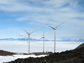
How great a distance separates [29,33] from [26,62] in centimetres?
4587

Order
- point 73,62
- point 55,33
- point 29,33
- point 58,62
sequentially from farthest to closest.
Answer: point 29,33, point 55,33, point 58,62, point 73,62

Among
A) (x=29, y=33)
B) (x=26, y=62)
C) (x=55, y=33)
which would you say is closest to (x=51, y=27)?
(x=55, y=33)

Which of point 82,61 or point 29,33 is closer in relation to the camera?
point 82,61

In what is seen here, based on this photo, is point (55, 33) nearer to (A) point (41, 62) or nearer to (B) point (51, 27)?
(B) point (51, 27)

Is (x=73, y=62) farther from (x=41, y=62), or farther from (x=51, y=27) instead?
(x=51, y=27)

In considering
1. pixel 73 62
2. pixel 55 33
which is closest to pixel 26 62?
pixel 73 62

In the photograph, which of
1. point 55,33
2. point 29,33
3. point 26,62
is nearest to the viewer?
point 26,62

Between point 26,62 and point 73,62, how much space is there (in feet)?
26.9

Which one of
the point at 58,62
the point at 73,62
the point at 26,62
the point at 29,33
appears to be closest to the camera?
the point at 73,62

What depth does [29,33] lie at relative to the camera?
228 feet

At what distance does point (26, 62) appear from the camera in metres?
24.0

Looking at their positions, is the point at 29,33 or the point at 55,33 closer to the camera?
the point at 55,33

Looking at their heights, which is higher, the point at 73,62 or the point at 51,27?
the point at 51,27

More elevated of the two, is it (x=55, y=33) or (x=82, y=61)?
(x=55, y=33)
